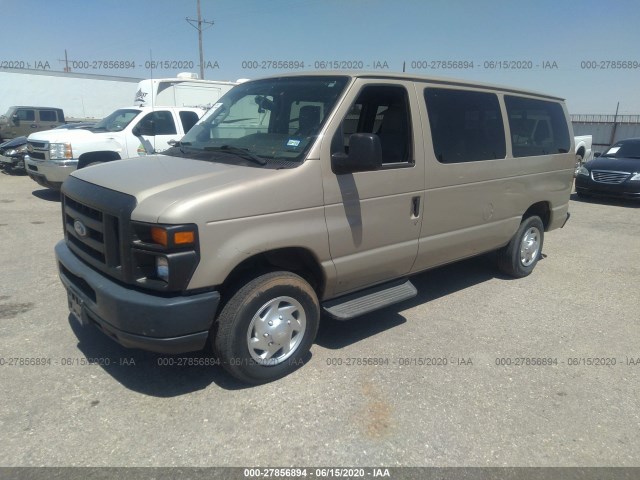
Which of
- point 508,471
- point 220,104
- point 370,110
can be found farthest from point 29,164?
point 508,471

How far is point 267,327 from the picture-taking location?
334 cm

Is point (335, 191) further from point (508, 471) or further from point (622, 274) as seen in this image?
point (622, 274)

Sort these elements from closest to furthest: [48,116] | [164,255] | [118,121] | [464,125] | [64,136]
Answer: [164,255] < [464,125] < [64,136] < [118,121] < [48,116]

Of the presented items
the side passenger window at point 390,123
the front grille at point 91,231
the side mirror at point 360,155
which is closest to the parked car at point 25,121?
the front grille at point 91,231

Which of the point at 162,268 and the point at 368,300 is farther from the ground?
the point at 162,268

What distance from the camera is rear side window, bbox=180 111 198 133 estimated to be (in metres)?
10.5

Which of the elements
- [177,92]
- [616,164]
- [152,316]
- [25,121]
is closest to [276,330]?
[152,316]

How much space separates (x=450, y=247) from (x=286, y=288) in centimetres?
196

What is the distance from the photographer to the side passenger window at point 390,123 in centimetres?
396

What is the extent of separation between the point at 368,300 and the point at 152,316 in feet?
5.76

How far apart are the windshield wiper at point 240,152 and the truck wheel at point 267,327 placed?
2.63 ft

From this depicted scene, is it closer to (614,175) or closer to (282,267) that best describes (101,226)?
(282,267)

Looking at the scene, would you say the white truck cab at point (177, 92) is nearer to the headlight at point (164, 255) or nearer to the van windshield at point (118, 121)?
the van windshield at point (118, 121)

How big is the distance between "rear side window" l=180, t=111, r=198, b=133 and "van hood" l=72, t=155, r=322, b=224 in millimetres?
7202
